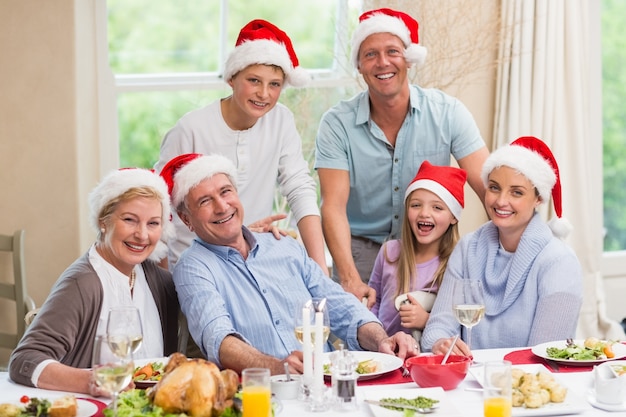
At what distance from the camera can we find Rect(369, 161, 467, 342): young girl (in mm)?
3324

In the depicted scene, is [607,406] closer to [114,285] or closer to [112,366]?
[112,366]

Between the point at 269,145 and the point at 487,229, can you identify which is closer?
the point at 487,229

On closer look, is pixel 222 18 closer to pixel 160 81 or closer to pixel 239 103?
pixel 160 81

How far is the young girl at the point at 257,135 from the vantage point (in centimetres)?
338

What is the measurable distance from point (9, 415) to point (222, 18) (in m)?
3.36

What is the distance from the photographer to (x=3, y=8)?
4371 mm

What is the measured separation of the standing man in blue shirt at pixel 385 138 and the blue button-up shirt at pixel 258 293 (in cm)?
55

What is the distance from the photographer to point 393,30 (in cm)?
360

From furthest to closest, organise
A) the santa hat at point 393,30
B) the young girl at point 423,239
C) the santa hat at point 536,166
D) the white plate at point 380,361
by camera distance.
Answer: the santa hat at point 393,30 → the young girl at point 423,239 → the santa hat at point 536,166 → the white plate at point 380,361

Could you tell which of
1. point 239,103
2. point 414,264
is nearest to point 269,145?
point 239,103

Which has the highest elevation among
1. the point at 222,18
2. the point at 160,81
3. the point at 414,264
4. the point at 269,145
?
the point at 222,18

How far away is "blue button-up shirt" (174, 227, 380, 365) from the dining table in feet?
1.51

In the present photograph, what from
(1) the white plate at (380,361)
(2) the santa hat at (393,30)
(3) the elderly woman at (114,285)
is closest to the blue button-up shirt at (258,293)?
(3) the elderly woman at (114,285)

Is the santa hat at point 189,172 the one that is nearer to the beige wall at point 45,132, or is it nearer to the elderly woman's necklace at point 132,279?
the elderly woman's necklace at point 132,279
